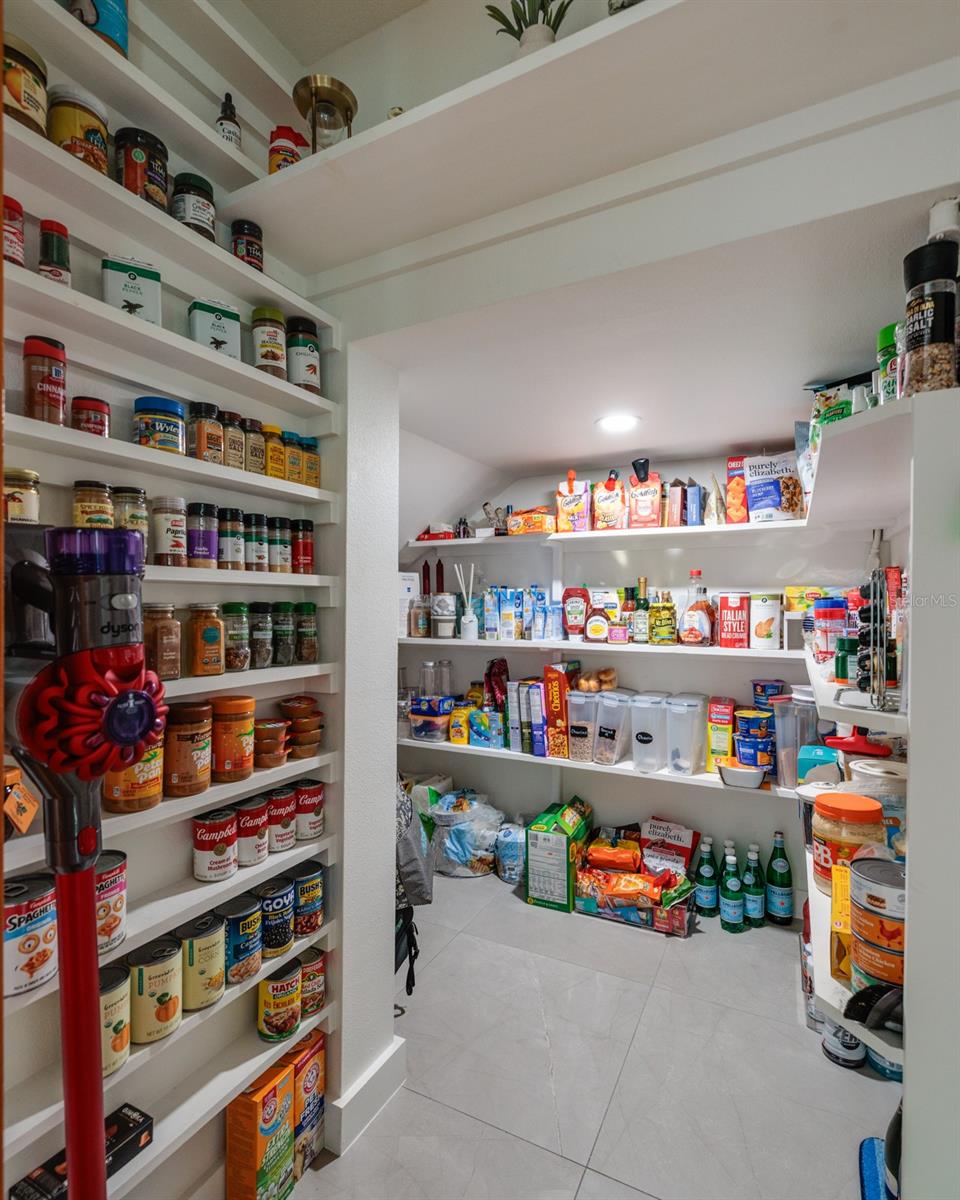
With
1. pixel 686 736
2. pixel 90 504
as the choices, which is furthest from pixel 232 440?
pixel 686 736

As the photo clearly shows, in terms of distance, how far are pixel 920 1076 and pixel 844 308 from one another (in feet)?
4.37

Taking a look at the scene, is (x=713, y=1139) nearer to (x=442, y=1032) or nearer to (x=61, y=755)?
(x=442, y=1032)

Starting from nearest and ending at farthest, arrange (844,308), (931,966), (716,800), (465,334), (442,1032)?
(931,966) < (844,308) < (465,334) < (442,1032) < (716,800)

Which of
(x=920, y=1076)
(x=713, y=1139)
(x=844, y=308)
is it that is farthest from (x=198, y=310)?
(x=713, y=1139)

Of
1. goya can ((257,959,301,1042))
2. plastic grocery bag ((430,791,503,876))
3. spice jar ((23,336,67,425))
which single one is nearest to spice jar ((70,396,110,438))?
spice jar ((23,336,67,425))

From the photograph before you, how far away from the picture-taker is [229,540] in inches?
47.6

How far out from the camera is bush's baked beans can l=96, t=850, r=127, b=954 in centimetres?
96

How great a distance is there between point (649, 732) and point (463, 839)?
967 mm

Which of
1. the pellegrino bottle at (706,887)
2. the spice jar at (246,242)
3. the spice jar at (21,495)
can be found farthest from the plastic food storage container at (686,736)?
the spice jar at (21,495)

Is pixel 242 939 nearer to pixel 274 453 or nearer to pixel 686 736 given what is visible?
pixel 274 453

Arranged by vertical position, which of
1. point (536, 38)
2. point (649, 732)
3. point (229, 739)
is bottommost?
point (649, 732)

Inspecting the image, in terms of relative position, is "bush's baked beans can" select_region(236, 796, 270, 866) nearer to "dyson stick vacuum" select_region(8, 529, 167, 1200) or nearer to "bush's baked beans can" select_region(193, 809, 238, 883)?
"bush's baked beans can" select_region(193, 809, 238, 883)

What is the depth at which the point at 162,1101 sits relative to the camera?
1162 mm

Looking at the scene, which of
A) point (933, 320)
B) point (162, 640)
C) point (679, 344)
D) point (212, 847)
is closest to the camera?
point (933, 320)
